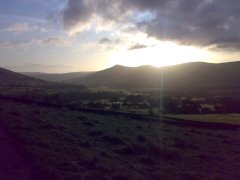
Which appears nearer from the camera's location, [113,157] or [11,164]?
[11,164]

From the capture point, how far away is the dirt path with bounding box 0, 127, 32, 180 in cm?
1264

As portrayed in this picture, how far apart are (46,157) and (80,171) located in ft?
6.87

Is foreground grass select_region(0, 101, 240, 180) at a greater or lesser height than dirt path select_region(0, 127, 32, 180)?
lesser

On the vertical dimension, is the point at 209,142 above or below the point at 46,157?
below

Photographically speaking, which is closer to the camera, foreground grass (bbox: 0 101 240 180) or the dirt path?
the dirt path

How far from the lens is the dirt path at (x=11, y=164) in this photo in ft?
41.5

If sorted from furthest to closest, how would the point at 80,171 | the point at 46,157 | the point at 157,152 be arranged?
the point at 157,152 < the point at 46,157 < the point at 80,171

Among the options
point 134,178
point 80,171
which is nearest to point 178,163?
point 134,178

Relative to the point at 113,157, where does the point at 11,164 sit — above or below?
above

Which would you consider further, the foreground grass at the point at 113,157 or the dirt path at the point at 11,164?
the foreground grass at the point at 113,157

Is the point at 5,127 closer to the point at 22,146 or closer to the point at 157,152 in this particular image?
the point at 22,146

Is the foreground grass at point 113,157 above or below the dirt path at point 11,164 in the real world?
below

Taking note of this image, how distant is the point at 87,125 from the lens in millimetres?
32531

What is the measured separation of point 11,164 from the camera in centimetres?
1412
